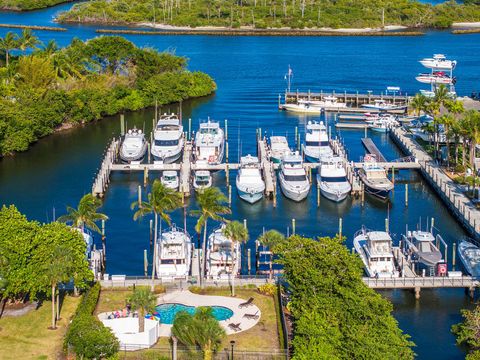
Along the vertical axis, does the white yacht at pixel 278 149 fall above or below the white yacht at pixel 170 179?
above

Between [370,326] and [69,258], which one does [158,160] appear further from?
[370,326]

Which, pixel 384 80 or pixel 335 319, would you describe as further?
pixel 384 80

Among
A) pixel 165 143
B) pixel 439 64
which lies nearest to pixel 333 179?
pixel 165 143

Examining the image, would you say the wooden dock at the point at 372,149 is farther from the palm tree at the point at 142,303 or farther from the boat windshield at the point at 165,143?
the palm tree at the point at 142,303

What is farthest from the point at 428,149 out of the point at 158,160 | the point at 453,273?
the point at 453,273

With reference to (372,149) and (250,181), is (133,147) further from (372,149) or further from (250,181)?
(372,149)

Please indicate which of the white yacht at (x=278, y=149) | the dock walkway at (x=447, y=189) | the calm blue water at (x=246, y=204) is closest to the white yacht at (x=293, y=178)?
the calm blue water at (x=246, y=204)

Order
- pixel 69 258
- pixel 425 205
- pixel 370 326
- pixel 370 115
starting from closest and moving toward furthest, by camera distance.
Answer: pixel 370 326, pixel 69 258, pixel 425 205, pixel 370 115

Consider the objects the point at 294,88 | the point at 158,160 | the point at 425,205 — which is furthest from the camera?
the point at 294,88
